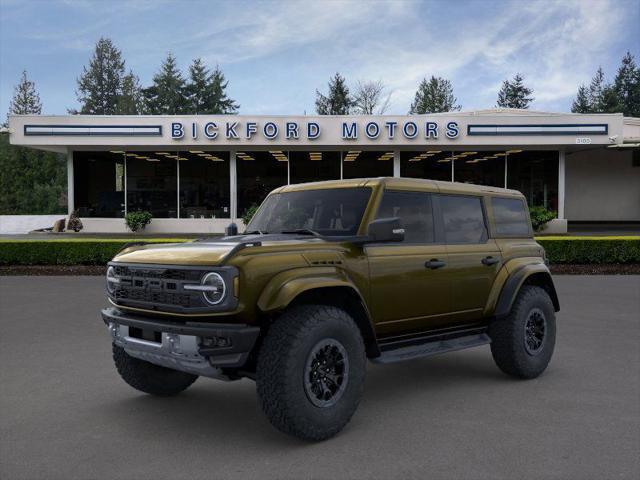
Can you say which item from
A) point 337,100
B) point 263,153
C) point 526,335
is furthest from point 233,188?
point 337,100

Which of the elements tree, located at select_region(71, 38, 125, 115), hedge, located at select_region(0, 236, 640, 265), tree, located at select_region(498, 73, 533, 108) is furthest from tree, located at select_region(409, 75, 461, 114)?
hedge, located at select_region(0, 236, 640, 265)

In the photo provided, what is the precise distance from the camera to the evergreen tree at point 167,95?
7156 cm

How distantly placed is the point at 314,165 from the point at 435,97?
50.4 metres

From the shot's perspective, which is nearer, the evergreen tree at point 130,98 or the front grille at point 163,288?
the front grille at point 163,288

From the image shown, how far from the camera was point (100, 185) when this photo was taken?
1136 inches

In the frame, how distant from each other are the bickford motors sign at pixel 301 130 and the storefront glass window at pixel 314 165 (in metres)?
2.49

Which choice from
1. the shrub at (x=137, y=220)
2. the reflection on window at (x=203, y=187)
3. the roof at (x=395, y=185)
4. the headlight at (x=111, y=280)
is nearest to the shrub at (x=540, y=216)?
the reflection on window at (x=203, y=187)

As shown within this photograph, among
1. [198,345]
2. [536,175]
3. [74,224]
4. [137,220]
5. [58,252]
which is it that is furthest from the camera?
[536,175]

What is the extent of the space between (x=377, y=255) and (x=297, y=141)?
22.2 metres

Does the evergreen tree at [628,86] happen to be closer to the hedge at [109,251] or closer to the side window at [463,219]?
the hedge at [109,251]

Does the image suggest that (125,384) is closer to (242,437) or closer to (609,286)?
(242,437)

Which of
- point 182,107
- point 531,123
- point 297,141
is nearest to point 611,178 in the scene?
point 531,123

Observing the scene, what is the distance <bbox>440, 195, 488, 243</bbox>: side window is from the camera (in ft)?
18.2

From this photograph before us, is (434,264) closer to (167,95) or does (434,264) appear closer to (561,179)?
(561,179)
